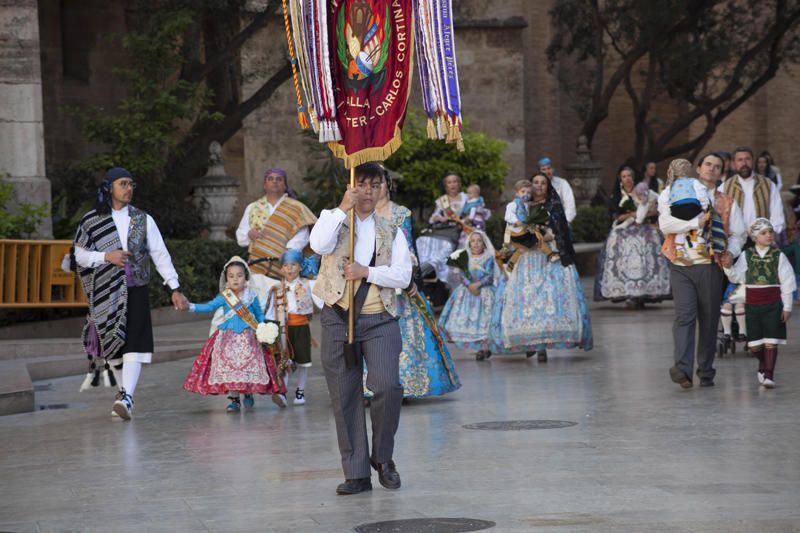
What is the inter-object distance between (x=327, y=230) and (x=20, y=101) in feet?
38.9

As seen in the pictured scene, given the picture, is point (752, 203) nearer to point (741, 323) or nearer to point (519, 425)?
point (741, 323)

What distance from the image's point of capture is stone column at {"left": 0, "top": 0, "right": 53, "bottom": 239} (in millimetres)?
19109

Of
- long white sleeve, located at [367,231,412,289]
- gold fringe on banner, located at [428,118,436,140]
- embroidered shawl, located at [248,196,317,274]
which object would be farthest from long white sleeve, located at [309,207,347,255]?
embroidered shawl, located at [248,196,317,274]

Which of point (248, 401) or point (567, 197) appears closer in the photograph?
point (248, 401)

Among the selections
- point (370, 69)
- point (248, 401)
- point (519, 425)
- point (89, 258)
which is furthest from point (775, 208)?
point (370, 69)

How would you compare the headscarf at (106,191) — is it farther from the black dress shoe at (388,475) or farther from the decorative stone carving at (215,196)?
the decorative stone carving at (215,196)

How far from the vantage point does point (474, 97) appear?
112 feet

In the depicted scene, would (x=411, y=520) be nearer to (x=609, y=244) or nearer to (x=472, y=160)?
(x=609, y=244)

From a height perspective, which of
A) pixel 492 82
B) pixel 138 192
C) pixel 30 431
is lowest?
pixel 30 431

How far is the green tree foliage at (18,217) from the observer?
17.8m

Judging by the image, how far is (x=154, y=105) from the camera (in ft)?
73.8

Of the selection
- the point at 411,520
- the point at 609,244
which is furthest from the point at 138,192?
the point at 411,520

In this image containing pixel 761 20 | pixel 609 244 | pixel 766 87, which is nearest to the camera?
pixel 609 244

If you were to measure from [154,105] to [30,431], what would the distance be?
11.6 meters
